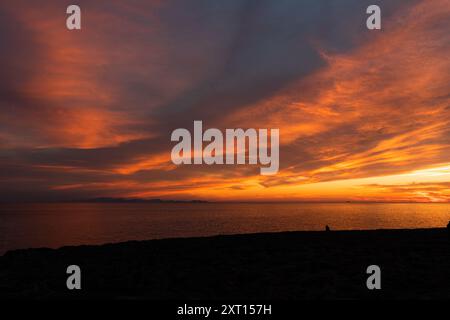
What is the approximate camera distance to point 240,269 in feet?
→ 38.6

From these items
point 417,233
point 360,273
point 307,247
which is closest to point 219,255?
point 307,247

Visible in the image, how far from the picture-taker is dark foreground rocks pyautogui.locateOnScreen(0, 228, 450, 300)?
9.12m

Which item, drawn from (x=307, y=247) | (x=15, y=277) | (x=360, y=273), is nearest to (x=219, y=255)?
(x=307, y=247)

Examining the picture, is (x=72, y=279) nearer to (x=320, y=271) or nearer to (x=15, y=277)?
(x=15, y=277)

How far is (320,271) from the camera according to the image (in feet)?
36.9

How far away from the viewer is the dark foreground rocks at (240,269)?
912cm

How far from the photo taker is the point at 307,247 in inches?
615
